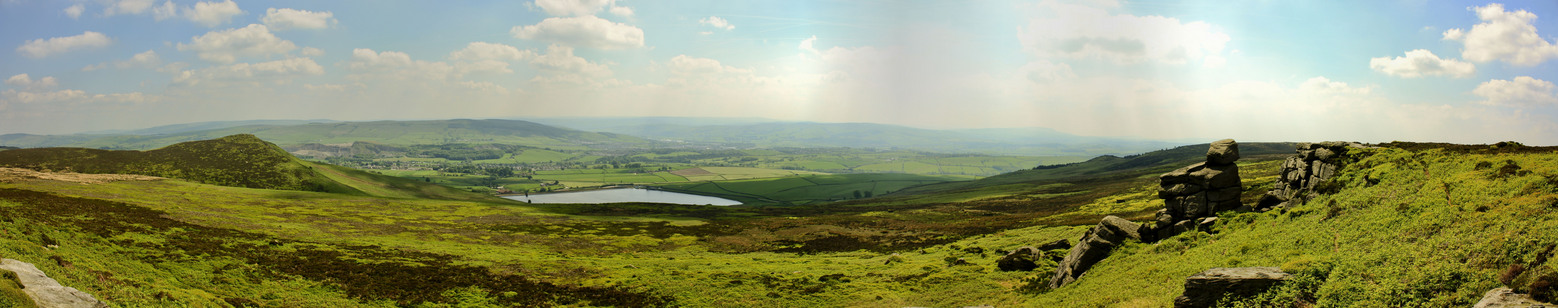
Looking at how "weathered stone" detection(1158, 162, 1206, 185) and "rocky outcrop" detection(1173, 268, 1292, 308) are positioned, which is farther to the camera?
"weathered stone" detection(1158, 162, 1206, 185)

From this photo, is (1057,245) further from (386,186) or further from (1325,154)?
(386,186)

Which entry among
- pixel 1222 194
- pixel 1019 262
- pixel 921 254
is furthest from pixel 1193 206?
pixel 921 254

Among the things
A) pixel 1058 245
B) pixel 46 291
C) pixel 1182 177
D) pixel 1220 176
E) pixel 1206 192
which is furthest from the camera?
pixel 1058 245

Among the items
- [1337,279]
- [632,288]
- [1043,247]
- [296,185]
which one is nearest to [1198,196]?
[1043,247]

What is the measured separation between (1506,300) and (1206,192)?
22462 mm

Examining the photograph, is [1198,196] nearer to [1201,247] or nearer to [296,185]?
[1201,247]

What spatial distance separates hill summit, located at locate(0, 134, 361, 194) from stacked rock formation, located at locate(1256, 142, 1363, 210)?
18502cm

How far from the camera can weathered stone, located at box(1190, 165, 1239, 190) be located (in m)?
38.0

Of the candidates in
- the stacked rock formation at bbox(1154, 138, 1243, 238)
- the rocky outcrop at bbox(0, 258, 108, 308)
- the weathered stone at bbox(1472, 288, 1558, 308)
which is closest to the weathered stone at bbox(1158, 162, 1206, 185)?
the stacked rock formation at bbox(1154, 138, 1243, 238)

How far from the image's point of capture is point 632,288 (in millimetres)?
42031

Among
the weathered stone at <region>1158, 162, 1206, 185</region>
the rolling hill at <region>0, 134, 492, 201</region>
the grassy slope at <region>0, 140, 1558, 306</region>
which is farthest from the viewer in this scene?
the rolling hill at <region>0, 134, 492, 201</region>

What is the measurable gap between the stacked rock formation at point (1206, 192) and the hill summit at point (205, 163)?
179275 millimetres

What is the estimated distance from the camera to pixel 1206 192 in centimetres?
3841

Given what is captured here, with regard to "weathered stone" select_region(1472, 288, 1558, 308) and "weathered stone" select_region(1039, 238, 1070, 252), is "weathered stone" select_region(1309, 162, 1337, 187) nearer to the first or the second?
"weathered stone" select_region(1039, 238, 1070, 252)
